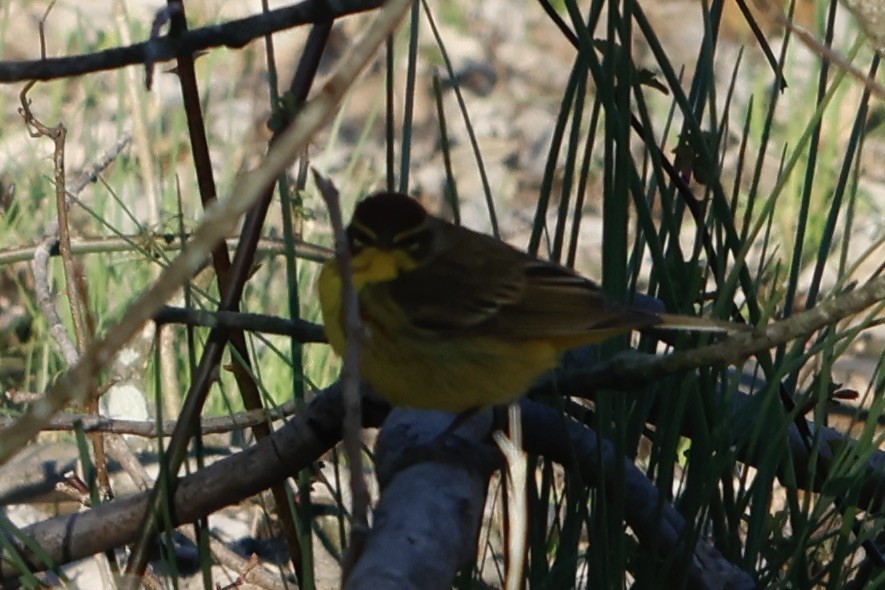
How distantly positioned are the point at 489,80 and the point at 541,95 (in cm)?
31

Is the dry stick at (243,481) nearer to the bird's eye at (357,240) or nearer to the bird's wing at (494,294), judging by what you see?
the bird's wing at (494,294)

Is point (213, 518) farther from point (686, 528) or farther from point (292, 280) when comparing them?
point (686, 528)

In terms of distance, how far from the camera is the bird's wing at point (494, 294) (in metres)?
2.59

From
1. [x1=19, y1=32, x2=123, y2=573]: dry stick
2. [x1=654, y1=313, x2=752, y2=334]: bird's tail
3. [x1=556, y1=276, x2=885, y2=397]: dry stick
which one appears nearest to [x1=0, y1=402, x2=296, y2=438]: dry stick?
[x1=19, y1=32, x2=123, y2=573]: dry stick

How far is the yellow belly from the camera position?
228 centimetres

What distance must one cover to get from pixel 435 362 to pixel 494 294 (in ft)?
1.09

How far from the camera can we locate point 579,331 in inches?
99.0

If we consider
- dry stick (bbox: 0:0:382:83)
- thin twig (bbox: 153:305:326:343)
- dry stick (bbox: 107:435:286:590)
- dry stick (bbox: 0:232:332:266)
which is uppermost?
dry stick (bbox: 0:0:382:83)

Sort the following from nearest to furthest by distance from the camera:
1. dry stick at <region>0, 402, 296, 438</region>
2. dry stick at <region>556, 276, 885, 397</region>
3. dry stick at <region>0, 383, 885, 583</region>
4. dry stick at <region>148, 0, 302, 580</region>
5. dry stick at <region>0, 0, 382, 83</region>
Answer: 1. dry stick at <region>556, 276, 885, 397</region>
2. dry stick at <region>0, 0, 382, 83</region>
3. dry stick at <region>148, 0, 302, 580</region>
4. dry stick at <region>0, 383, 885, 583</region>
5. dry stick at <region>0, 402, 296, 438</region>

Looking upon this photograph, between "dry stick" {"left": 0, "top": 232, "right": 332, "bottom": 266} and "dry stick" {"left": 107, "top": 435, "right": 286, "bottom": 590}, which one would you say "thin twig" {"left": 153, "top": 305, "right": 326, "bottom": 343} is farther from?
"dry stick" {"left": 107, "top": 435, "right": 286, "bottom": 590}

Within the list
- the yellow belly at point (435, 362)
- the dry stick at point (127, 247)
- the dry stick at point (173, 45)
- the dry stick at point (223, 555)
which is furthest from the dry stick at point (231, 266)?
the dry stick at point (223, 555)

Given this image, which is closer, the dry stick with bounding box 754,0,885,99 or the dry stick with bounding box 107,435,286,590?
the dry stick with bounding box 754,0,885,99

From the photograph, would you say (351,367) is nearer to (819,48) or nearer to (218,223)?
(218,223)

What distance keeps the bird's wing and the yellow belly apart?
0.04m
